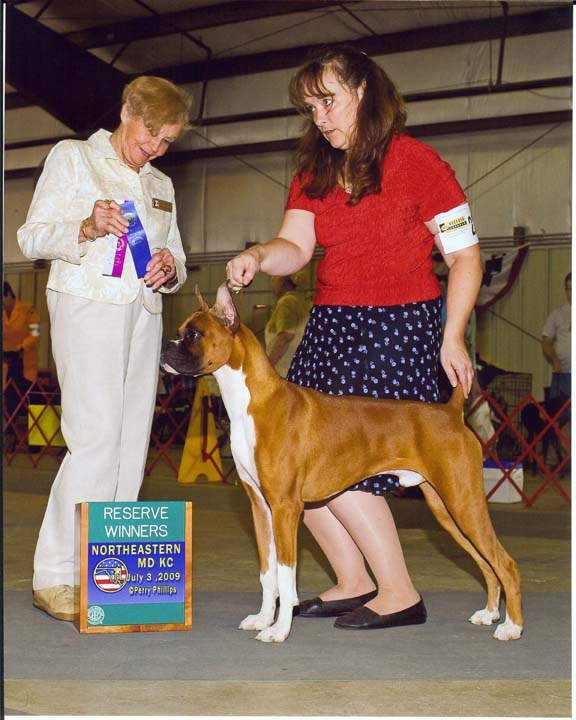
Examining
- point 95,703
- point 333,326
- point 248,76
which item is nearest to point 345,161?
point 333,326

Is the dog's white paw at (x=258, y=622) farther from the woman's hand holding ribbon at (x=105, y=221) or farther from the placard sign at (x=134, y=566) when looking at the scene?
the woman's hand holding ribbon at (x=105, y=221)

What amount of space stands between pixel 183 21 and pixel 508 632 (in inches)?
458

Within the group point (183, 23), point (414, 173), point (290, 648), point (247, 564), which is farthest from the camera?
point (183, 23)

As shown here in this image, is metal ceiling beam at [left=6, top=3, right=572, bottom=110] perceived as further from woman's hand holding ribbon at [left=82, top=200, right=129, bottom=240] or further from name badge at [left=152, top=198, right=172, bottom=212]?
woman's hand holding ribbon at [left=82, top=200, right=129, bottom=240]

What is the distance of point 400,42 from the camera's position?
43.0 feet

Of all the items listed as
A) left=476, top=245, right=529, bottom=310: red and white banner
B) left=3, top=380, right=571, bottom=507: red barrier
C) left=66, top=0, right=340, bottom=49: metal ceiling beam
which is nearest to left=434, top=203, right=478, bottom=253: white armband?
left=3, top=380, right=571, bottom=507: red barrier

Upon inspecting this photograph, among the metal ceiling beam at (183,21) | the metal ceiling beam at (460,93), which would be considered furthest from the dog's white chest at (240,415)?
the metal ceiling beam at (183,21)

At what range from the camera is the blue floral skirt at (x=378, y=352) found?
133 inches

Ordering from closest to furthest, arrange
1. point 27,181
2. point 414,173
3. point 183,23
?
point 414,173, point 183,23, point 27,181

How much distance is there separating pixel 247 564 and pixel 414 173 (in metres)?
2.31

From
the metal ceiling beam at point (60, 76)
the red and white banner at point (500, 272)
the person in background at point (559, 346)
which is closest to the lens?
the person in background at point (559, 346)

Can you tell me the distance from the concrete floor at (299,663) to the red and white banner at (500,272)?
9060 mm

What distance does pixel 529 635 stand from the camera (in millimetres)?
3303

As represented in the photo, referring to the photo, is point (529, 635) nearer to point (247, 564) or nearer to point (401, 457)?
point (401, 457)
